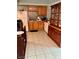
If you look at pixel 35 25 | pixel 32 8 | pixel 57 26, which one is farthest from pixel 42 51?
pixel 32 8

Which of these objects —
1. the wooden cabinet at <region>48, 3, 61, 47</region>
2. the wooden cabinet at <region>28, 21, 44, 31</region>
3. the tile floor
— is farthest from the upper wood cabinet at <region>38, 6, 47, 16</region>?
the tile floor

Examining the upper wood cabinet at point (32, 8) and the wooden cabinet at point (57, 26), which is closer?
the wooden cabinet at point (57, 26)

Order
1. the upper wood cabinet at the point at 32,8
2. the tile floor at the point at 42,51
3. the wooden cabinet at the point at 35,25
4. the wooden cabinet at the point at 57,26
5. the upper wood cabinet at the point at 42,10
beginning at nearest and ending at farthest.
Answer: the tile floor at the point at 42,51 → the wooden cabinet at the point at 57,26 → the wooden cabinet at the point at 35,25 → the upper wood cabinet at the point at 32,8 → the upper wood cabinet at the point at 42,10

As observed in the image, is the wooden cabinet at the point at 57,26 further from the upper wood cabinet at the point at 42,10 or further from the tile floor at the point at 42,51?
the upper wood cabinet at the point at 42,10

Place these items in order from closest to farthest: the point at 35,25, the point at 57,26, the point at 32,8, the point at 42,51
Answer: the point at 42,51
the point at 57,26
the point at 35,25
the point at 32,8

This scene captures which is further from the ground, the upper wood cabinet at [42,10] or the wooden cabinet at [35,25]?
the upper wood cabinet at [42,10]

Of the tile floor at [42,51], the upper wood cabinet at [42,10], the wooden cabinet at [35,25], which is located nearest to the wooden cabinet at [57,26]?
the tile floor at [42,51]

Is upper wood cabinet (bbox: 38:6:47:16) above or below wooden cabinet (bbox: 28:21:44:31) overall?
above

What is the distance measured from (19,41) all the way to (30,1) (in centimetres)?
876

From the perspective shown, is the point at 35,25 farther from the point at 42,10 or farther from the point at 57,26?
the point at 57,26

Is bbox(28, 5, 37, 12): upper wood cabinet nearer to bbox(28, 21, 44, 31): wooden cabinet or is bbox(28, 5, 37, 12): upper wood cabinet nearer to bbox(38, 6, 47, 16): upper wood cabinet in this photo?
bbox(38, 6, 47, 16): upper wood cabinet
